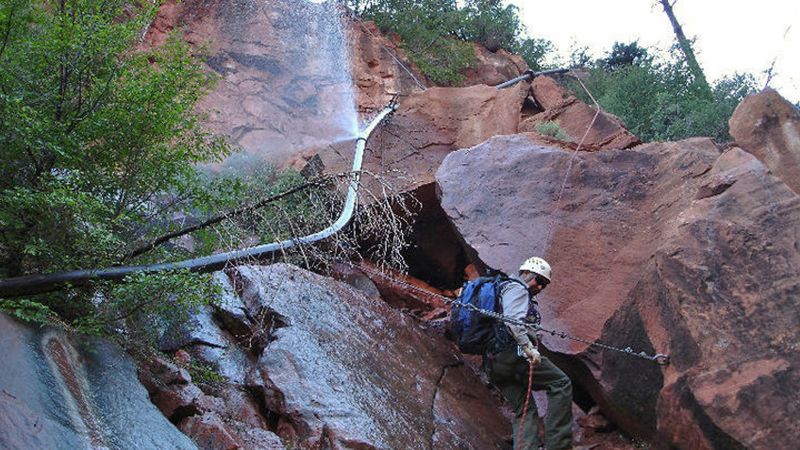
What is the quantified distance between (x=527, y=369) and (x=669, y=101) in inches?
419

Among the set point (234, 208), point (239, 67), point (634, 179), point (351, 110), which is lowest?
point (234, 208)

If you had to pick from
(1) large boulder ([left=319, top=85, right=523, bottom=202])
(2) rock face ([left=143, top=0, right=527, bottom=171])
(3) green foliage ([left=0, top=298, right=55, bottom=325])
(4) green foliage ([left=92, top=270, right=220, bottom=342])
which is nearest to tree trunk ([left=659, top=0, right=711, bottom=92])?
(2) rock face ([left=143, top=0, right=527, bottom=171])

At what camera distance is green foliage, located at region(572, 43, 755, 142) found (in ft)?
47.4

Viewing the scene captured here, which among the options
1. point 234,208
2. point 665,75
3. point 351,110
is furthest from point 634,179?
point 665,75

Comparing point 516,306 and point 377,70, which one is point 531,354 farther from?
point 377,70

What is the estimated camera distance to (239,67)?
51.6 feet

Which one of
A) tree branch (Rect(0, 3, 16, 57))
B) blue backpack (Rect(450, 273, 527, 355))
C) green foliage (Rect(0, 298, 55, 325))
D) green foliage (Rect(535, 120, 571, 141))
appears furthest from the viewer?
green foliage (Rect(535, 120, 571, 141))

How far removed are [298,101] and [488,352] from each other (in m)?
9.99

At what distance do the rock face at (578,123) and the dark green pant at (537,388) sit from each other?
4062 millimetres

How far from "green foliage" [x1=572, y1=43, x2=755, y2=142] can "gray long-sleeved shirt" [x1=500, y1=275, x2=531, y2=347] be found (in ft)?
29.7

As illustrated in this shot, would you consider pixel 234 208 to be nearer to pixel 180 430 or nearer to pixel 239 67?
pixel 180 430

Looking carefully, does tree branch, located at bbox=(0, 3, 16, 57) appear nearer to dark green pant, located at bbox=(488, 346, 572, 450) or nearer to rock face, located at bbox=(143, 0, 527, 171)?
dark green pant, located at bbox=(488, 346, 572, 450)

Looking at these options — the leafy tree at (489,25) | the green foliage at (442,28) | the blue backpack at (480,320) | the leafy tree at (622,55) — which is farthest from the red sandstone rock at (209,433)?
the leafy tree at (622,55)

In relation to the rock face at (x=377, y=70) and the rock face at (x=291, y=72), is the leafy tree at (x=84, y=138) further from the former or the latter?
the rock face at (x=377, y=70)
